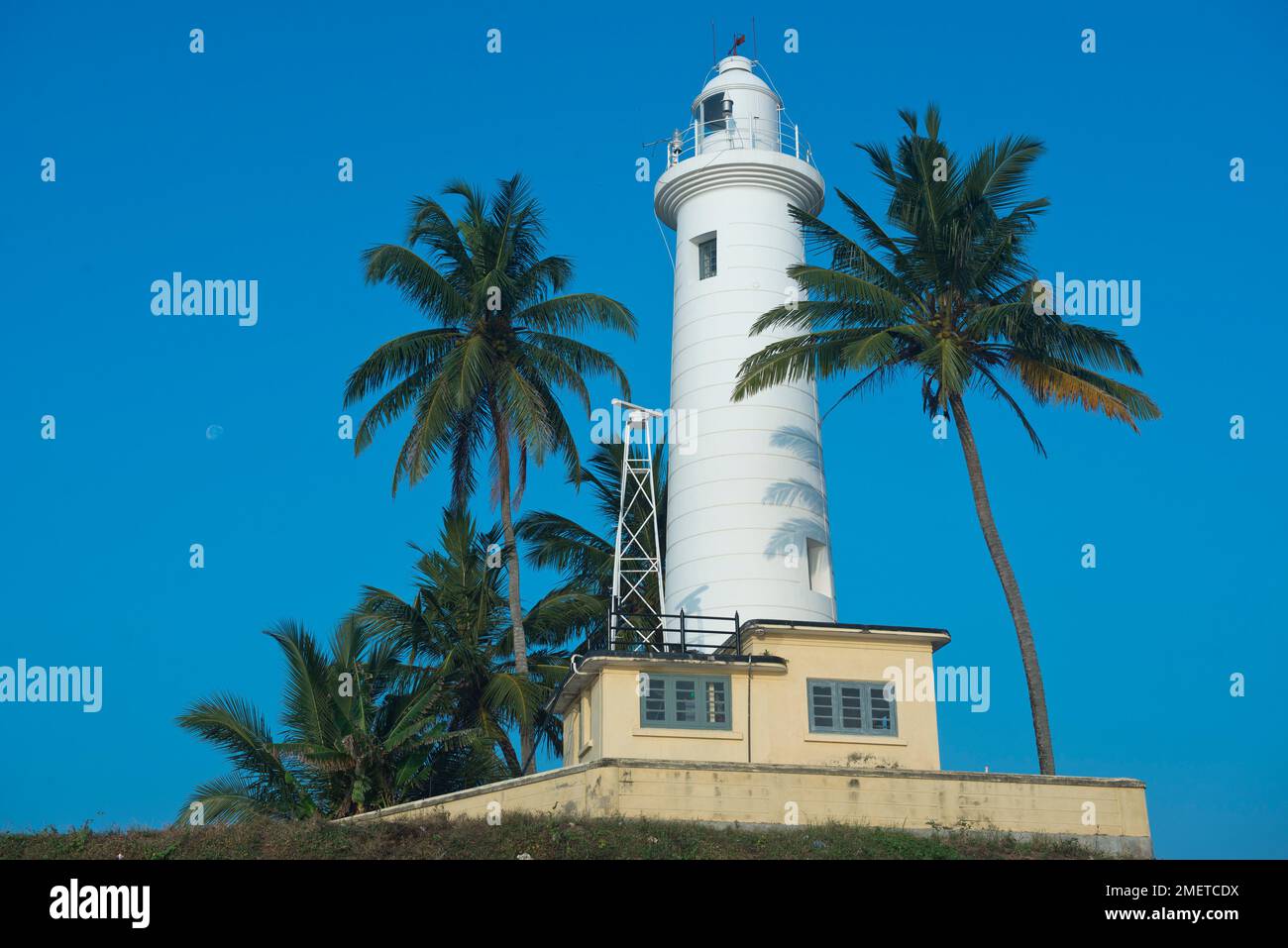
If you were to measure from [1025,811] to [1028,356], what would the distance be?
9335 mm

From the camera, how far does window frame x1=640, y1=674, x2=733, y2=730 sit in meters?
27.0

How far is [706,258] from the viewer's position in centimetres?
3522

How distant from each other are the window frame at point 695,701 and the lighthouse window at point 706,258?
11.2m

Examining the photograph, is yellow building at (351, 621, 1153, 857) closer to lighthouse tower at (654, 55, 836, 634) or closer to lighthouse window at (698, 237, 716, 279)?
lighthouse tower at (654, 55, 836, 634)

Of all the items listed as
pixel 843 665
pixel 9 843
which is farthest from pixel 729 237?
pixel 9 843

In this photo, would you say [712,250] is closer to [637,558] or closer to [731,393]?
[731,393]

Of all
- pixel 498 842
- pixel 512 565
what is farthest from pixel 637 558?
pixel 498 842

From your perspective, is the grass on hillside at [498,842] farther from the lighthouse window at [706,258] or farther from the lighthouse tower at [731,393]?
the lighthouse window at [706,258]

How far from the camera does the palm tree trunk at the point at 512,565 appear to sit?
34.8 metres

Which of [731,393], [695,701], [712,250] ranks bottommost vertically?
[695,701]

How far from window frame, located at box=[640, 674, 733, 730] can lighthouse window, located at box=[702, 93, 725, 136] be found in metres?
14.8

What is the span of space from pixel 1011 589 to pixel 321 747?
13.7 meters

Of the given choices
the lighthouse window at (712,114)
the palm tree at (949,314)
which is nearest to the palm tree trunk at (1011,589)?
the palm tree at (949,314)

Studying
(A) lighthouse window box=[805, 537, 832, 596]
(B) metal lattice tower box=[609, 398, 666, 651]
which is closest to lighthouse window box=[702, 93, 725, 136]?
(B) metal lattice tower box=[609, 398, 666, 651]
